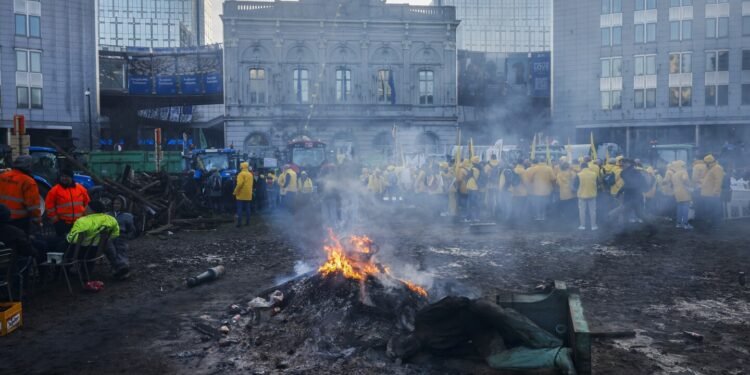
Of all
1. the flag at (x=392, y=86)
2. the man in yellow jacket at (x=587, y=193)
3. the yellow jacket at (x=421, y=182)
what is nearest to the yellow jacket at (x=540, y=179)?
the man in yellow jacket at (x=587, y=193)

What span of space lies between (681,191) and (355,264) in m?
11.1

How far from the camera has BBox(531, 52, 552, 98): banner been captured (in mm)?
50031

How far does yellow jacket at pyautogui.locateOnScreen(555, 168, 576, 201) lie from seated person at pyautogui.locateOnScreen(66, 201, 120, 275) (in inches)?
472

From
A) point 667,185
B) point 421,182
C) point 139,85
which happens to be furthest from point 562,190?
point 139,85

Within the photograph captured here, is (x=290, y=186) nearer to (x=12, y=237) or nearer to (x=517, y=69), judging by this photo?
(x=12, y=237)

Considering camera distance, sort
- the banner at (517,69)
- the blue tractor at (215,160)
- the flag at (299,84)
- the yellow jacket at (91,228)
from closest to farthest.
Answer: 1. the yellow jacket at (91,228)
2. the blue tractor at (215,160)
3. the flag at (299,84)
4. the banner at (517,69)

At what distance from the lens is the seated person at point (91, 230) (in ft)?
28.6

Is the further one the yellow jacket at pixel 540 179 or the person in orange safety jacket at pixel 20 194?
the yellow jacket at pixel 540 179

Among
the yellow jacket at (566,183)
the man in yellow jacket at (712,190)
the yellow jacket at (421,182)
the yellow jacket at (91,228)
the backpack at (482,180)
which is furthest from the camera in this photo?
the yellow jacket at (421,182)

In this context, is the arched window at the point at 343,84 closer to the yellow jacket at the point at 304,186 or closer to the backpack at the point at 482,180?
the yellow jacket at the point at 304,186

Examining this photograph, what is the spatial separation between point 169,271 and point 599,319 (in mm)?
7780

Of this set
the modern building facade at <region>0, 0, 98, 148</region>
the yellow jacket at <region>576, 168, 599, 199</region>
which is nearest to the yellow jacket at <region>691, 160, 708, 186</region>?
the yellow jacket at <region>576, 168, 599, 199</region>

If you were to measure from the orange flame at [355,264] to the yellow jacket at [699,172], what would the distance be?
11562 millimetres

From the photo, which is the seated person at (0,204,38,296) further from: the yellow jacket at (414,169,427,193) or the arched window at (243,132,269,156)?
the arched window at (243,132,269,156)
